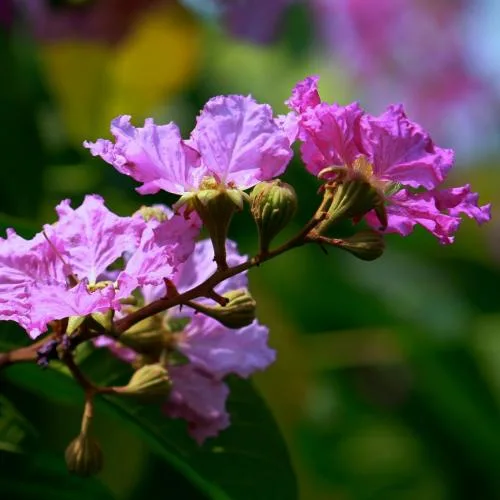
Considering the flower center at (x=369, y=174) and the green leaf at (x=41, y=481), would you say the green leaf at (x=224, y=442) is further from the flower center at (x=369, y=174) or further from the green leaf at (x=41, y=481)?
the flower center at (x=369, y=174)

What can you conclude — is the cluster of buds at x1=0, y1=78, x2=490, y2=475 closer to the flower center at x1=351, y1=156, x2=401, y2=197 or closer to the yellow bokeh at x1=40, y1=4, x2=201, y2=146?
the flower center at x1=351, y1=156, x2=401, y2=197

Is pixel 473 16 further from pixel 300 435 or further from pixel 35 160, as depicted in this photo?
pixel 35 160

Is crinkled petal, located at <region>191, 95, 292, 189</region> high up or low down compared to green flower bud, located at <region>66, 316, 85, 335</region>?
up

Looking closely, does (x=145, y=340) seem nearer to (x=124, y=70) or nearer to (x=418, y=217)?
(x=418, y=217)

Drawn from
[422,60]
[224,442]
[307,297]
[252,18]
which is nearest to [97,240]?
[224,442]

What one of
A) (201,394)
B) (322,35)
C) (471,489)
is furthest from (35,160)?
(322,35)

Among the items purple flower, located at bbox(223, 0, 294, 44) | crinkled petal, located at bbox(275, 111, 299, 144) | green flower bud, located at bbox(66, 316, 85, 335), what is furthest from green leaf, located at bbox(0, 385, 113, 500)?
purple flower, located at bbox(223, 0, 294, 44)

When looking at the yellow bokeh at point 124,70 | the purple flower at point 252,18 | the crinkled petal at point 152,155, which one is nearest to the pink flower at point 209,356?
the crinkled petal at point 152,155
